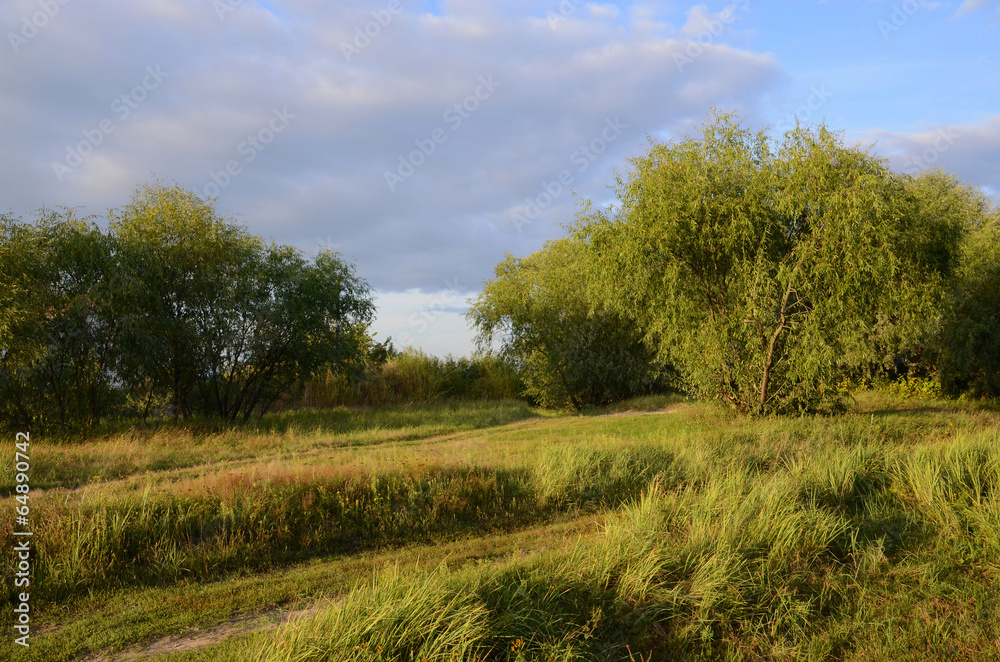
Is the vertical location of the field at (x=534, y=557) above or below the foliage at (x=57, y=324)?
below

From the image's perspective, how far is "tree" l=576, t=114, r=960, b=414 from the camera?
13586 millimetres

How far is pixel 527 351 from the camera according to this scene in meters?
27.8

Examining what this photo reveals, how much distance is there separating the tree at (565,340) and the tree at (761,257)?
1022 centimetres

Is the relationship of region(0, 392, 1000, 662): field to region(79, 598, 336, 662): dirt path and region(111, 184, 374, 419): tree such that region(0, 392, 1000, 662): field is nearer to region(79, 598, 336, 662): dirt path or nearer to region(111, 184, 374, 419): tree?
region(79, 598, 336, 662): dirt path

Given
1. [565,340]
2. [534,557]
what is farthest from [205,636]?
[565,340]

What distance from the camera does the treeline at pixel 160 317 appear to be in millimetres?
14914

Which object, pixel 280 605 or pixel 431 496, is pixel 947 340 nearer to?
pixel 431 496

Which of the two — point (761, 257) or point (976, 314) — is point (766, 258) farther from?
point (976, 314)

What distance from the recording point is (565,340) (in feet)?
88.6

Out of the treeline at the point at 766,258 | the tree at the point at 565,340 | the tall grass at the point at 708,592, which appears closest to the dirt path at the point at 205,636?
the tall grass at the point at 708,592

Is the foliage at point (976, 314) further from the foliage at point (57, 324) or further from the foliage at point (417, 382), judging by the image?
the foliage at point (57, 324)

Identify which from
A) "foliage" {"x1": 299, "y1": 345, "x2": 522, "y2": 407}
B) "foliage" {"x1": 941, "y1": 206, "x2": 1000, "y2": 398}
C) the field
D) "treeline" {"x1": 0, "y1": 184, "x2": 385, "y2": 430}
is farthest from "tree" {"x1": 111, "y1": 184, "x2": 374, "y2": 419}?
"foliage" {"x1": 941, "y1": 206, "x2": 1000, "y2": 398}

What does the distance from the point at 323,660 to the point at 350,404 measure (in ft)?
71.0

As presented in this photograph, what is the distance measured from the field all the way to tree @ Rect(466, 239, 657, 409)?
15274 millimetres
